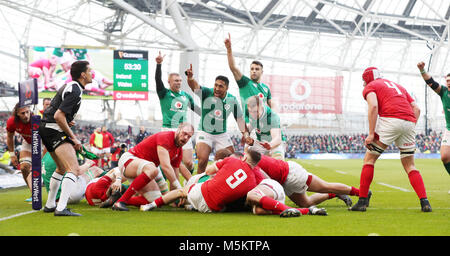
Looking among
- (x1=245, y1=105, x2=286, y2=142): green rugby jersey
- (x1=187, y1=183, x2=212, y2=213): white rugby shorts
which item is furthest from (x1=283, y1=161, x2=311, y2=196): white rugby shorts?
(x1=245, y1=105, x2=286, y2=142): green rugby jersey

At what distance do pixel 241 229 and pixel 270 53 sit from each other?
4107 cm

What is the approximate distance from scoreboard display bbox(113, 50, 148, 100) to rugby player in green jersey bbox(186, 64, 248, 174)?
62.0ft

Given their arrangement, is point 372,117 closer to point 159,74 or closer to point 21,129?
point 159,74

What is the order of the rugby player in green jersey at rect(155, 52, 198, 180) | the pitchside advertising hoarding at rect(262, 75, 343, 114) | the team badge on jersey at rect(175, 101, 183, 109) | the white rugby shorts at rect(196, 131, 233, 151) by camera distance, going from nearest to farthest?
1. the white rugby shorts at rect(196, 131, 233, 151)
2. the rugby player in green jersey at rect(155, 52, 198, 180)
3. the team badge on jersey at rect(175, 101, 183, 109)
4. the pitchside advertising hoarding at rect(262, 75, 343, 114)

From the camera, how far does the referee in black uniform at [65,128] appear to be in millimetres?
5512

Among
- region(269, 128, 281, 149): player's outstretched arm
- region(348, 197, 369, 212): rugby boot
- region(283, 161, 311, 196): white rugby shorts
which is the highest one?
region(269, 128, 281, 149): player's outstretched arm

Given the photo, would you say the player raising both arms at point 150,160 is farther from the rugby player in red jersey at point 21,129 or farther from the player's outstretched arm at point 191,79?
the rugby player in red jersey at point 21,129

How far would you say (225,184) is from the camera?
5.45 meters

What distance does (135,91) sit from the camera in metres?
26.6

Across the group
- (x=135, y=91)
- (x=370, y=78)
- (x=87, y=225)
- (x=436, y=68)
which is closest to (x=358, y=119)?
(x=436, y=68)

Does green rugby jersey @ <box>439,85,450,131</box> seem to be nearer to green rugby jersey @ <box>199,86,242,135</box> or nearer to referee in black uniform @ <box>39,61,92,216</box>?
green rugby jersey @ <box>199,86,242,135</box>

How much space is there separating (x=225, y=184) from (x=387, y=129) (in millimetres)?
2369

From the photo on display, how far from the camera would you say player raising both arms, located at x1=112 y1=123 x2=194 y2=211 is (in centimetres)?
605
